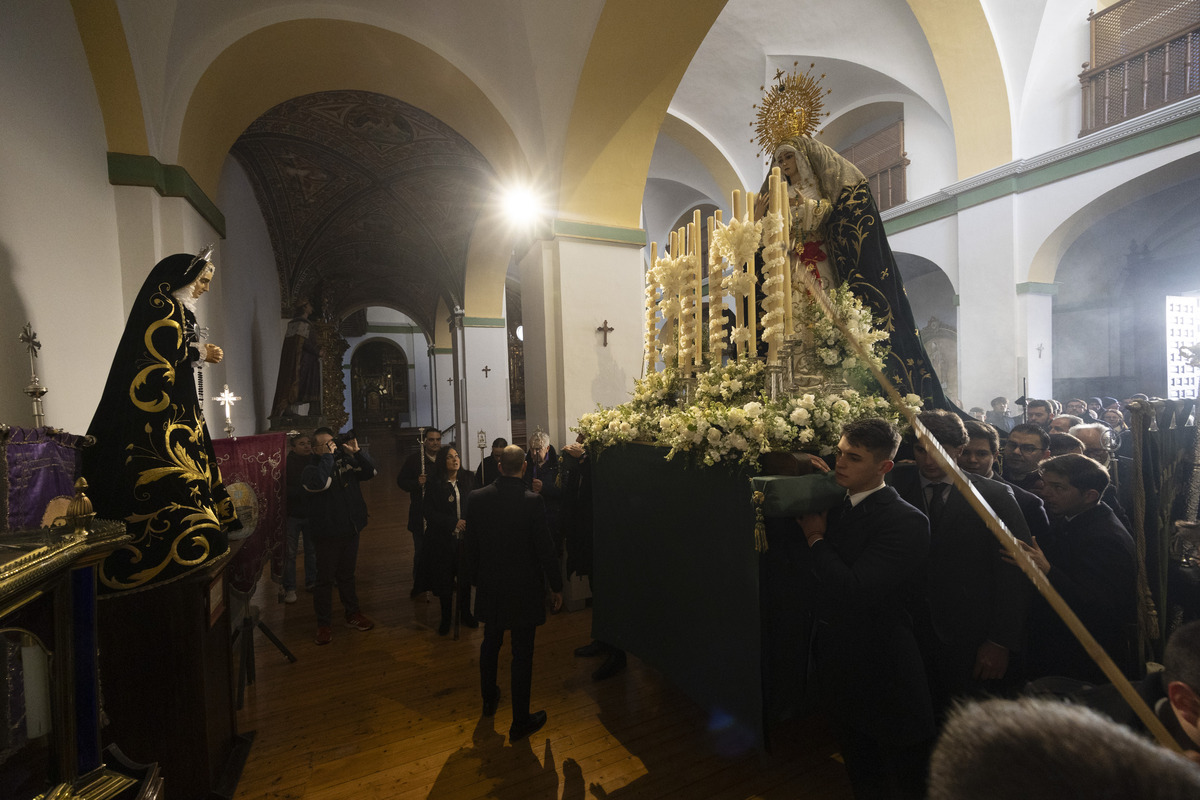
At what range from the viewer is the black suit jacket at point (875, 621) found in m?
2.10

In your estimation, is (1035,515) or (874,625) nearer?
(874,625)

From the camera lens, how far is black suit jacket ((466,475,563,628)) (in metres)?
3.19

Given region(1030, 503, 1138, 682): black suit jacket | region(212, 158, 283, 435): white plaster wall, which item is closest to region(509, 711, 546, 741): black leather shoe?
region(1030, 503, 1138, 682): black suit jacket

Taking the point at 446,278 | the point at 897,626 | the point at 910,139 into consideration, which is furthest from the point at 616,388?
the point at 910,139

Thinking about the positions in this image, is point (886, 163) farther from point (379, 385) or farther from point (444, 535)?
point (379, 385)

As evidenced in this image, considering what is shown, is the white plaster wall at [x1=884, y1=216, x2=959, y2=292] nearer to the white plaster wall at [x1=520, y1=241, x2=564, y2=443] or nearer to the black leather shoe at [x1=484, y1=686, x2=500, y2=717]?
the white plaster wall at [x1=520, y1=241, x2=564, y2=443]

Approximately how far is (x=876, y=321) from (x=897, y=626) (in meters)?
1.80

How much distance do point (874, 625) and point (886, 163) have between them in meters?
11.3

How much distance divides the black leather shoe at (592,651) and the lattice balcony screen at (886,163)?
10.2 m

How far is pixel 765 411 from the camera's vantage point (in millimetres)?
2754

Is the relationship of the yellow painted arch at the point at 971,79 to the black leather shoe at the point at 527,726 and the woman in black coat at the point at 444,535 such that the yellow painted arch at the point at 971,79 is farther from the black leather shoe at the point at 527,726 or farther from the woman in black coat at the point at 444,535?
the black leather shoe at the point at 527,726

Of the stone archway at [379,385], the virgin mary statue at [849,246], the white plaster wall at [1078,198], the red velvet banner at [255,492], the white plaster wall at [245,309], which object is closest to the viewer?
the virgin mary statue at [849,246]

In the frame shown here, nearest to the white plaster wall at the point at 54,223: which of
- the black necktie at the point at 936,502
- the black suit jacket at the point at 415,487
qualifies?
the black suit jacket at the point at 415,487

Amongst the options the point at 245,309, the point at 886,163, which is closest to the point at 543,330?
the point at 245,309
